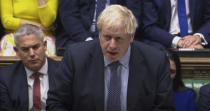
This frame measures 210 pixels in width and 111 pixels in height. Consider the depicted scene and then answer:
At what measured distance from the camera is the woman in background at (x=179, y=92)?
7.63 ft

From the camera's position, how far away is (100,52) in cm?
187

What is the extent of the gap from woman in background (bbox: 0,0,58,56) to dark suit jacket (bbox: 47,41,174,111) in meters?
1.15

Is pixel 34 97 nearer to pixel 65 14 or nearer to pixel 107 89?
pixel 107 89

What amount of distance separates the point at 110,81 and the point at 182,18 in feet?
4.24

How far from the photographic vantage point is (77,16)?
2982mm

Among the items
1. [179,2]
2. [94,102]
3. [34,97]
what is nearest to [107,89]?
[94,102]

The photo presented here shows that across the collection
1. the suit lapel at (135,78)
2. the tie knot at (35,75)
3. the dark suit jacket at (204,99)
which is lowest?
the dark suit jacket at (204,99)

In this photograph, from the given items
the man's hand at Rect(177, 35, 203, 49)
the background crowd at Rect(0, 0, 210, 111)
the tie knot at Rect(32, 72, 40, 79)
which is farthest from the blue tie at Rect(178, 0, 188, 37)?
the tie knot at Rect(32, 72, 40, 79)

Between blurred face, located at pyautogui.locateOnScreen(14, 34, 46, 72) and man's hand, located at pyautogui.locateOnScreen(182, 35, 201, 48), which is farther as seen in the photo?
man's hand, located at pyautogui.locateOnScreen(182, 35, 201, 48)

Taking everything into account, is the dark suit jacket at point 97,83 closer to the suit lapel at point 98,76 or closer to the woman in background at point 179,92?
the suit lapel at point 98,76

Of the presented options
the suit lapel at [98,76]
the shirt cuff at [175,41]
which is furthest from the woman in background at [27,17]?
the suit lapel at [98,76]

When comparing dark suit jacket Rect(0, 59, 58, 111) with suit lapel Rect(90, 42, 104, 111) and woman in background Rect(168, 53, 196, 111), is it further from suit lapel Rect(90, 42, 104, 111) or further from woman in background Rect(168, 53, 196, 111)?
woman in background Rect(168, 53, 196, 111)

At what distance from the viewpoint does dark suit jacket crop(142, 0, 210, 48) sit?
9.54ft

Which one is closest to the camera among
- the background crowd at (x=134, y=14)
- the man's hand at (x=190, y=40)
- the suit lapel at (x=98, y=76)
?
the suit lapel at (x=98, y=76)
